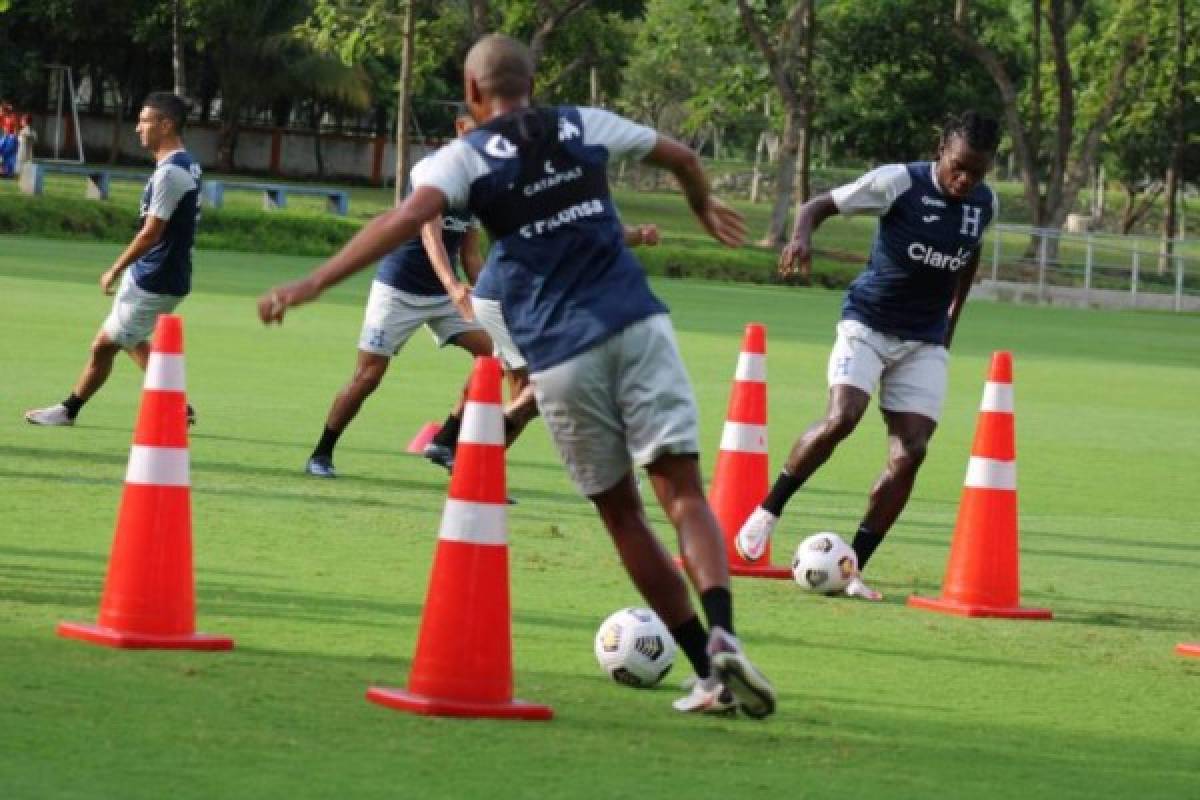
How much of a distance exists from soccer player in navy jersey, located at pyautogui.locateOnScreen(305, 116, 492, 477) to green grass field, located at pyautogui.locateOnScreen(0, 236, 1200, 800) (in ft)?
0.87

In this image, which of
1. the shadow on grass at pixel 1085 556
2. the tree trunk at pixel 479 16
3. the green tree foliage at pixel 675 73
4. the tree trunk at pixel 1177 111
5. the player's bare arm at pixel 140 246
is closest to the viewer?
the shadow on grass at pixel 1085 556

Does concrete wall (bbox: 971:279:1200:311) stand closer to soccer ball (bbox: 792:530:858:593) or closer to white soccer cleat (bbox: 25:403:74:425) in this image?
white soccer cleat (bbox: 25:403:74:425)

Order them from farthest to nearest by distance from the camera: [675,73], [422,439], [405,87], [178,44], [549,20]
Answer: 1. [675,73]
2. [178,44]
3. [549,20]
4. [405,87]
5. [422,439]

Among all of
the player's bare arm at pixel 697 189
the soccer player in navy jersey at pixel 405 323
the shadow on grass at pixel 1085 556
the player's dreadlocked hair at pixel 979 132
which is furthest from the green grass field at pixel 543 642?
the player's dreadlocked hair at pixel 979 132

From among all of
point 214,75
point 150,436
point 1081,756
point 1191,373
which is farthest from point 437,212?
point 214,75

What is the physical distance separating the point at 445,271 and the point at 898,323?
2.89 metres

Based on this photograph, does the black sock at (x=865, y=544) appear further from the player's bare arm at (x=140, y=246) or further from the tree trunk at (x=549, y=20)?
the tree trunk at (x=549, y=20)

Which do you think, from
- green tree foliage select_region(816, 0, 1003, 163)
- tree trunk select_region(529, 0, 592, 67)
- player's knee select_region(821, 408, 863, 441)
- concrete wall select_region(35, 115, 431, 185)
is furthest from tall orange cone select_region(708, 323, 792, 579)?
concrete wall select_region(35, 115, 431, 185)

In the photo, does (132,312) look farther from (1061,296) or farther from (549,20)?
(549,20)

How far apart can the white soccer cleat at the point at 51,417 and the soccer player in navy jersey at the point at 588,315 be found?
8156 mm

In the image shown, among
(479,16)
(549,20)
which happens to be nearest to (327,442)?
(479,16)

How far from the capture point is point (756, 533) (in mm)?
10602

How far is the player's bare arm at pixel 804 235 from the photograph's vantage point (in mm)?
10195

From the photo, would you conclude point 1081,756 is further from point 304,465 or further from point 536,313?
point 304,465
